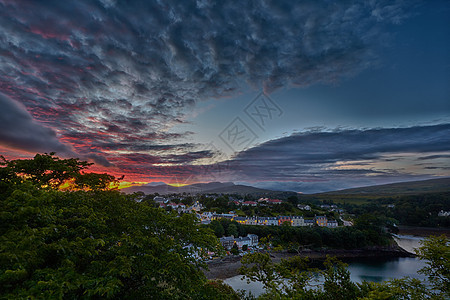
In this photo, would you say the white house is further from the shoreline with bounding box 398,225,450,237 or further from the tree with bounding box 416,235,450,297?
the tree with bounding box 416,235,450,297

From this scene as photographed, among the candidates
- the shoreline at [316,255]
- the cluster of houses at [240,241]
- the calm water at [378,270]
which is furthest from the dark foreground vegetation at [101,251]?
the cluster of houses at [240,241]

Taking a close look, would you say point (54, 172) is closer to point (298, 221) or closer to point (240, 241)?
point (240, 241)

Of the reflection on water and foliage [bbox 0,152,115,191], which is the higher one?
foliage [bbox 0,152,115,191]

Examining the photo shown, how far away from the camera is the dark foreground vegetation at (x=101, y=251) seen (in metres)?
4.73

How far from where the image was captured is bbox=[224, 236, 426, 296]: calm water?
32.3 m

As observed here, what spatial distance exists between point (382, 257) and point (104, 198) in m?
61.3

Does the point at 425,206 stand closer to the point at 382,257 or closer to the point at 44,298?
the point at 382,257

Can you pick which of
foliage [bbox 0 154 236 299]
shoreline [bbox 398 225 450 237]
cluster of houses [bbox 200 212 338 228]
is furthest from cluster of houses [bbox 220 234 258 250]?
shoreline [bbox 398 225 450 237]

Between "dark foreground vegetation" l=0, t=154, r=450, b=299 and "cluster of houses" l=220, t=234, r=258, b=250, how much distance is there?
41459mm

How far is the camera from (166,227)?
884cm

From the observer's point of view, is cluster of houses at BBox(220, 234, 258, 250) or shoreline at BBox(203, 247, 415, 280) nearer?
shoreline at BBox(203, 247, 415, 280)

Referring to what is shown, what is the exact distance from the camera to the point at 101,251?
729 cm

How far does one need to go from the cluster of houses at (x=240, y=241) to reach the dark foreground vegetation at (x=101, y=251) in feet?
136

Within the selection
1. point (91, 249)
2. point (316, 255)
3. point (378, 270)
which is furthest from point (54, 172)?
point (316, 255)
